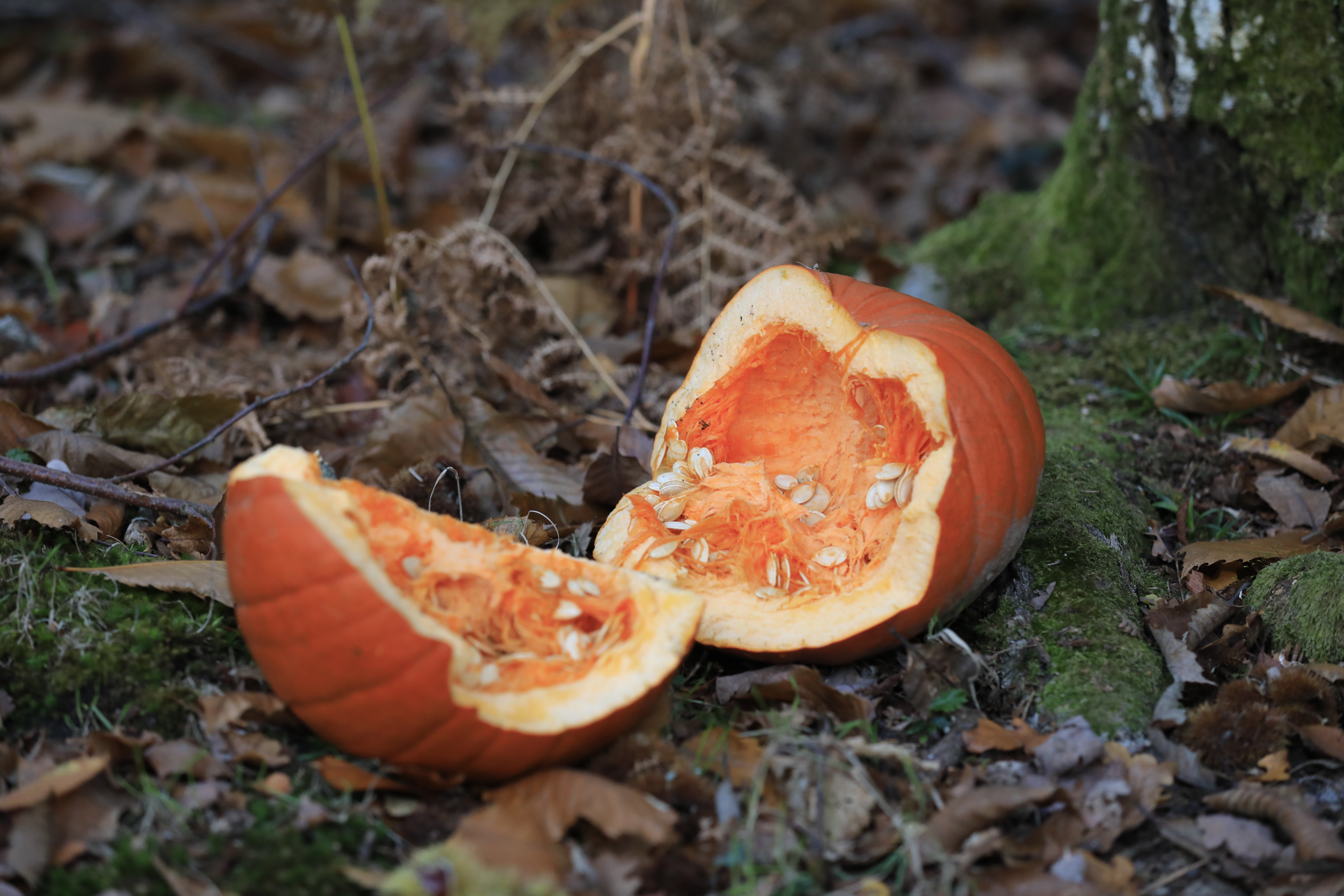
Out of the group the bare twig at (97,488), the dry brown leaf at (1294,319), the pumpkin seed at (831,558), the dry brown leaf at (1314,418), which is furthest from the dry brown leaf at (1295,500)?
the bare twig at (97,488)

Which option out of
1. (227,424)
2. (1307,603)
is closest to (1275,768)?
(1307,603)

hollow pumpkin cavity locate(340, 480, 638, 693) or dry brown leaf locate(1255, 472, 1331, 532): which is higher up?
dry brown leaf locate(1255, 472, 1331, 532)

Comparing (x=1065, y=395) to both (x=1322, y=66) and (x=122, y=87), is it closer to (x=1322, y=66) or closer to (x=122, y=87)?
(x=1322, y=66)

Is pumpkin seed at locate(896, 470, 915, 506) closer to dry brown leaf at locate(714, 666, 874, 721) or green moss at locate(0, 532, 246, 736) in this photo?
dry brown leaf at locate(714, 666, 874, 721)

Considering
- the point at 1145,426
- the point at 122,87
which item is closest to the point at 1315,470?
the point at 1145,426

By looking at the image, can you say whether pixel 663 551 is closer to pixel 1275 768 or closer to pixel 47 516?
pixel 1275 768

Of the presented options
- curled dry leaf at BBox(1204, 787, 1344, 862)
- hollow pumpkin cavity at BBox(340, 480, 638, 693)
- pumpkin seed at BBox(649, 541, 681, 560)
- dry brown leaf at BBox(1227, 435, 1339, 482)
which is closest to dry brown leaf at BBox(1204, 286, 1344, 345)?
dry brown leaf at BBox(1227, 435, 1339, 482)
